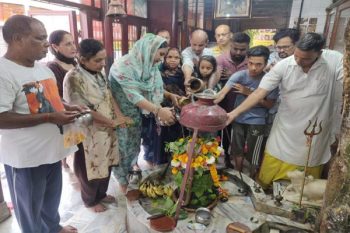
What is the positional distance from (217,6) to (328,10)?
2.43 meters

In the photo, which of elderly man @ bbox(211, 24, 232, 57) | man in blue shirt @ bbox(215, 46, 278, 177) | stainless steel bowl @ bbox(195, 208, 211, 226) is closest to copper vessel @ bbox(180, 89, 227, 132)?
stainless steel bowl @ bbox(195, 208, 211, 226)

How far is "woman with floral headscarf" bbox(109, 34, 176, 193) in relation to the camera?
2104mm

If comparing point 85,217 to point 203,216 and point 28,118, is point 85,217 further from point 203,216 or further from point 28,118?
point 28,118

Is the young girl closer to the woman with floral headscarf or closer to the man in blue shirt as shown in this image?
the man in blue shirt

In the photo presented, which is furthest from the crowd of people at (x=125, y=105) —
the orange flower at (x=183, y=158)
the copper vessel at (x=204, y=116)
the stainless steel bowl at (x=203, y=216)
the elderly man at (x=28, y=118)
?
the stainless steel bowl at (x=203, y=216)

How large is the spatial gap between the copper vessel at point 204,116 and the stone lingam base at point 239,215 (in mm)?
731

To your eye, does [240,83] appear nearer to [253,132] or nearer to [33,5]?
[253,132]

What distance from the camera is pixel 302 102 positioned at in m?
2.04

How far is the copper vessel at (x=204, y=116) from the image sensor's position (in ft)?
4.70

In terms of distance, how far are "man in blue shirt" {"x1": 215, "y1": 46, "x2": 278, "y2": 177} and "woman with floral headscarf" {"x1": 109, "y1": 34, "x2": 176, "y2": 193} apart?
64 cm

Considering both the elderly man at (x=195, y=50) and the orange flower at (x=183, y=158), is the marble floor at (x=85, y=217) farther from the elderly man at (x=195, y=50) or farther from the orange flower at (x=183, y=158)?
the elderly man at (x=195, y=50)

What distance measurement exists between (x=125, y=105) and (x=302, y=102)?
1548mm

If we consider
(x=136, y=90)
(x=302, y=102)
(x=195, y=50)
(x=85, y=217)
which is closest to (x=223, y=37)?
(x=195, y=50)

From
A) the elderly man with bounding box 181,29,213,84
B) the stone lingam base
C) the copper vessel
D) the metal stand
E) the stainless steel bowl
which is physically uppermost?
the elderly man with bounding box 181,29,213,84
